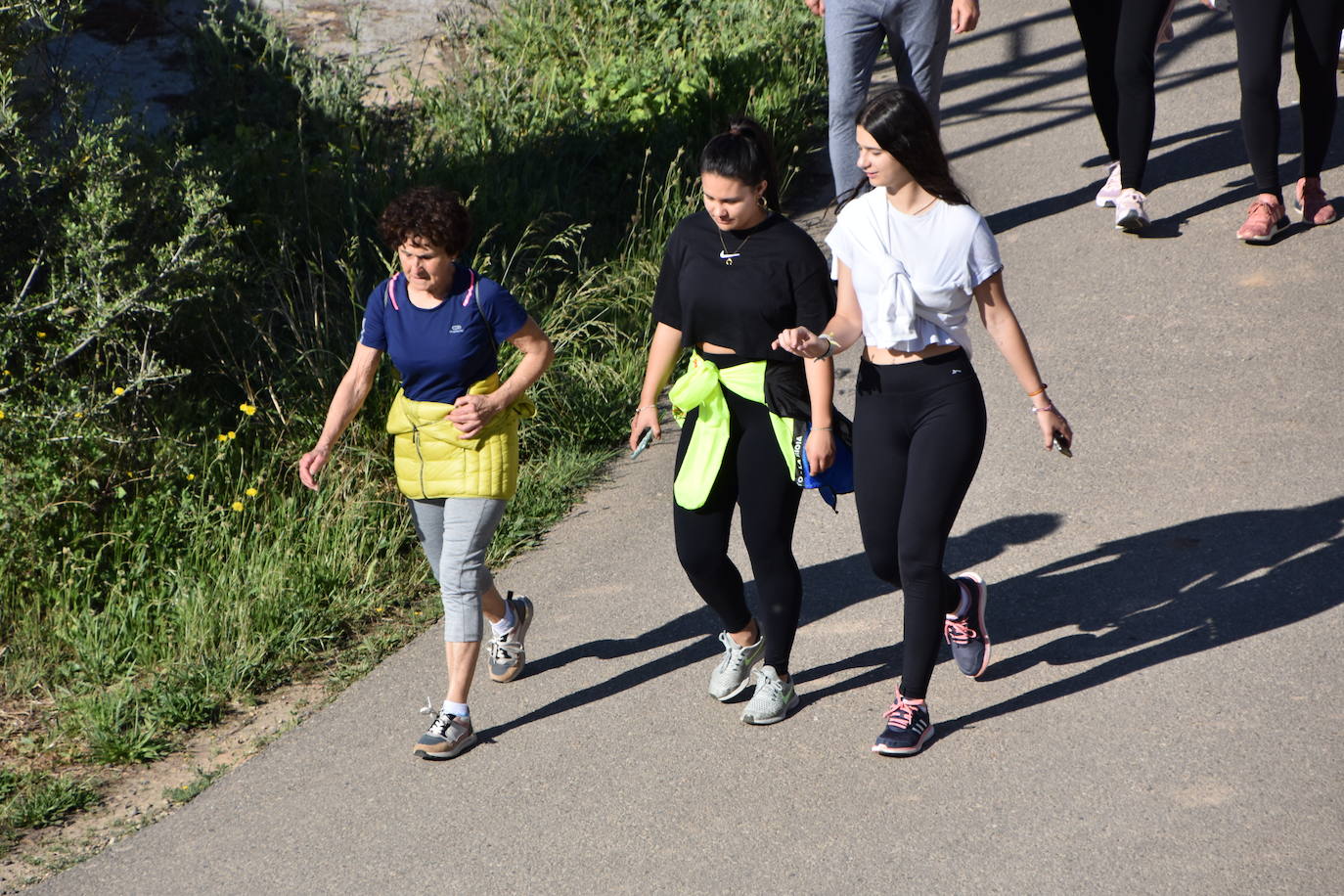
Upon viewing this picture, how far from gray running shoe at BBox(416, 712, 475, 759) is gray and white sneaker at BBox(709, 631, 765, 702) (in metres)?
0.80

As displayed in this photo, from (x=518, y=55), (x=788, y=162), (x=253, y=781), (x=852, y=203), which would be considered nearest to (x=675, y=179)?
(x=788, y=162)

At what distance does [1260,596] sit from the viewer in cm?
473

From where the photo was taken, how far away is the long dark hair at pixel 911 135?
149 inches

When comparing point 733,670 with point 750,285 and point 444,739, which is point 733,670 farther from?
point 750,285

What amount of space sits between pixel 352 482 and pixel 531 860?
2.50m

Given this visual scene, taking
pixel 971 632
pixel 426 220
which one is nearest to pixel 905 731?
pixel 971 632

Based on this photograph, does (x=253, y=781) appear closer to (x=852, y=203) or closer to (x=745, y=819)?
(x=745, y=819)

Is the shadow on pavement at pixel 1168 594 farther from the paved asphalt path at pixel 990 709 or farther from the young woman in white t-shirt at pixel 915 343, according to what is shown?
the young woman in white t-shirt at pixel 915 343

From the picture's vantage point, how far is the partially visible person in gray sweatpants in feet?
22.3

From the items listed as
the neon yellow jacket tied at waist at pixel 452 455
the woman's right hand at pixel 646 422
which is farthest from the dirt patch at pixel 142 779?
the woman's right hand at pixel 646 422

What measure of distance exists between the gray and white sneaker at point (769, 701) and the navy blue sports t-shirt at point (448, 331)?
4.21 feet

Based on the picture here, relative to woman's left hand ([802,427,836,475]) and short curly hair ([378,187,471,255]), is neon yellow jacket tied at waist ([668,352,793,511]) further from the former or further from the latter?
short curly hair ([378,187,471,255])

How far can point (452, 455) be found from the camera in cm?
432

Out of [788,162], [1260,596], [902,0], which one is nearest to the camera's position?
[1260,596]
